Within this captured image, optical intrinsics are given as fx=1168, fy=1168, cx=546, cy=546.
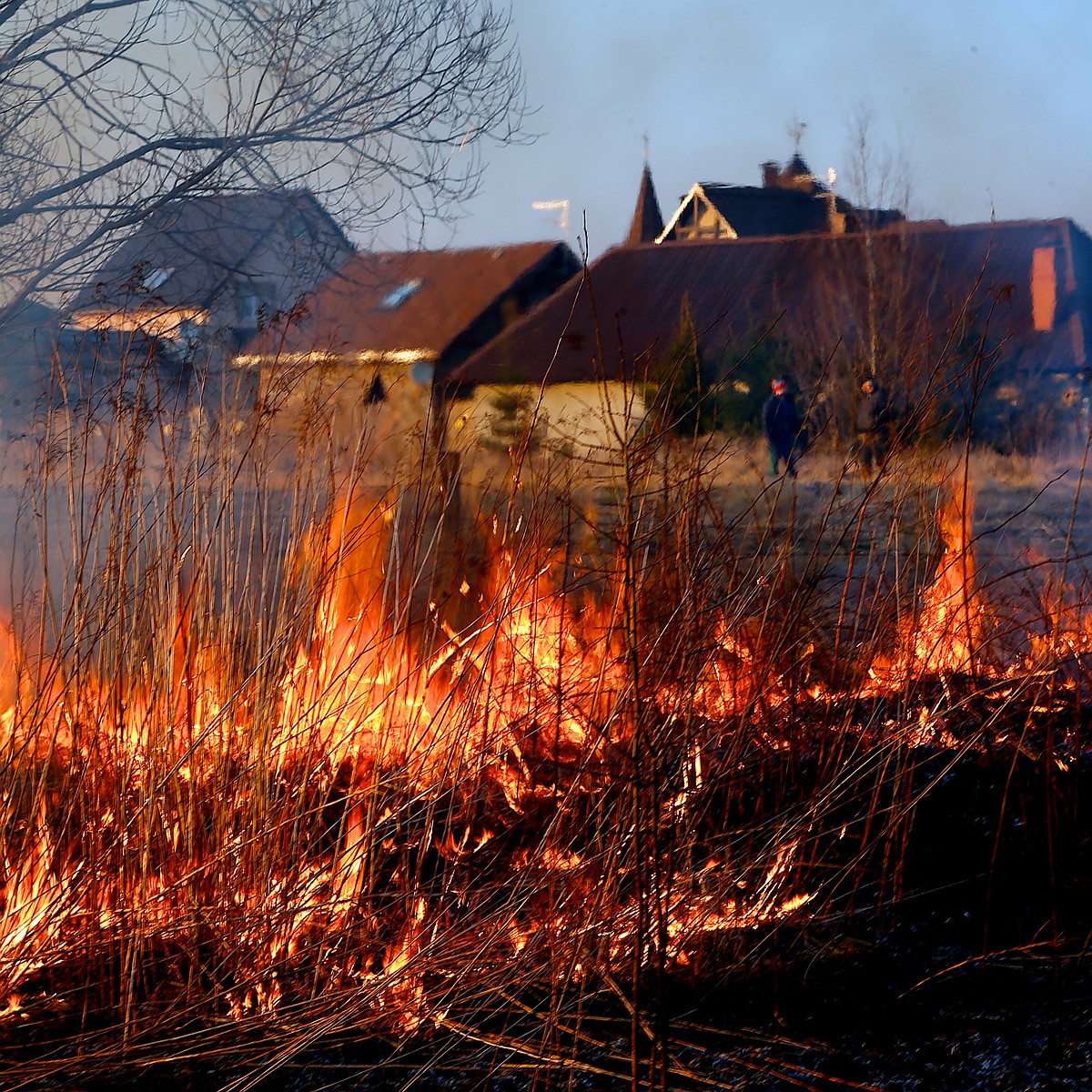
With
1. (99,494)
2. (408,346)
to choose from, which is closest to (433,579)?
(99,494)

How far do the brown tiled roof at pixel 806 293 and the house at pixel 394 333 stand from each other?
57cm

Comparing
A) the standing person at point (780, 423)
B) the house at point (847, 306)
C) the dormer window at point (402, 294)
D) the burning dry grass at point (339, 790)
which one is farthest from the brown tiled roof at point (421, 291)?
the burning dry grass at point (339, 790)

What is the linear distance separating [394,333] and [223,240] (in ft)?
16.8

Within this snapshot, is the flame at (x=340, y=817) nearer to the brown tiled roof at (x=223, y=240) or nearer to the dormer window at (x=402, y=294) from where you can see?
the brown tiled roof at (x=223, y=240)

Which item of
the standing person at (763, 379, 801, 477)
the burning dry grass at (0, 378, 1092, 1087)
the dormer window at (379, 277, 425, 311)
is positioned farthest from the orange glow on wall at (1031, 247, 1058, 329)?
the burning dry grass at (0, 378, 1092, 1087)

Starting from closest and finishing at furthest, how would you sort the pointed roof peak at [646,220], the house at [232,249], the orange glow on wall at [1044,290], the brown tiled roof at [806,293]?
the house at [232,249] → the brown tiled roof at [806,293] → the orange glow on wall at [1044,290] → the pointed roof peak at [646,220]

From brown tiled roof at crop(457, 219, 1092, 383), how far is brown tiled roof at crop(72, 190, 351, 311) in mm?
6949

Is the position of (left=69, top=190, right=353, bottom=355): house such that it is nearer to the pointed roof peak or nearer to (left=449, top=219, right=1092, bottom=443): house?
(left=449, top=219, right=1092, bottom=443): house

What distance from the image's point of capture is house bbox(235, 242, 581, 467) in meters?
2.63

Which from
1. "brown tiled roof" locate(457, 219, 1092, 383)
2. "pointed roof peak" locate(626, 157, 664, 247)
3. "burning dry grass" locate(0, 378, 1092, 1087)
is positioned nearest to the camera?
"burning dry grass" locate(0, 378, 1092, 1087)

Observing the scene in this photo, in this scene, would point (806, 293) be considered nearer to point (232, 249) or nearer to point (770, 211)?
point (770, 211)

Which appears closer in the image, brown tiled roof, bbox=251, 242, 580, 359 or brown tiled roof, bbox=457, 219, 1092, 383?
brown tiled roof, bbox=251, 242, 580, 359

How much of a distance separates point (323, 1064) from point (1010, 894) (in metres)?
1.46

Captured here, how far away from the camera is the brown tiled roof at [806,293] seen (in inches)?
547
